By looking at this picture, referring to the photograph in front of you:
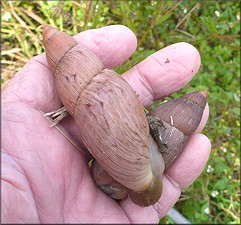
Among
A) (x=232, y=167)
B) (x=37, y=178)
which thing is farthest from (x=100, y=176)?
(x=232, y=167)

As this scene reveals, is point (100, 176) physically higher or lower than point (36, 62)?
lower

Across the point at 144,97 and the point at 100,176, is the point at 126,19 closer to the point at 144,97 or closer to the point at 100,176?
the point at 144,97

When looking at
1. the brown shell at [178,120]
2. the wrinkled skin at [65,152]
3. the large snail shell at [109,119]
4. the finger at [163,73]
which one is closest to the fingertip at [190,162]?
the wrinkled skin at [65,152]

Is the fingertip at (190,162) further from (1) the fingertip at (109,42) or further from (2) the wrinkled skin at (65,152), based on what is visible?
(1) the fingertip at (109,42)

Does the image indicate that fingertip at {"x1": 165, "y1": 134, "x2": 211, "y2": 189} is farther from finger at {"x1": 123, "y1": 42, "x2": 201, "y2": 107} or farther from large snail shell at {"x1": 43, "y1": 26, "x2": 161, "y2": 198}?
large snail shell at {"x1": 43, "y1": 26, "x2": 161, "y2": 198}

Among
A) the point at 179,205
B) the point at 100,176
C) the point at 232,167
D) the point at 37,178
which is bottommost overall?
the point at 179,205

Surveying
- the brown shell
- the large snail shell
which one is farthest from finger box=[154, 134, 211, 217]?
the large snail shell

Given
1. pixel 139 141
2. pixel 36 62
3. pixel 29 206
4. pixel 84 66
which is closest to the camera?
pixel 29 206
